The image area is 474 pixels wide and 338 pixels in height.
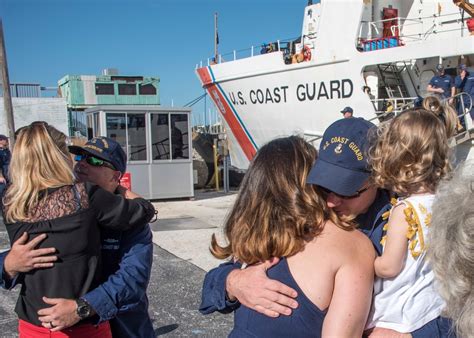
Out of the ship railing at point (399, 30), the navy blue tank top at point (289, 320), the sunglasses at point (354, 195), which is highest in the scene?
the ship railing at point (399, 30)

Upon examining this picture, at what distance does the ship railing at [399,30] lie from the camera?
9.69 m

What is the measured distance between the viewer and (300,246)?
53.0 inches

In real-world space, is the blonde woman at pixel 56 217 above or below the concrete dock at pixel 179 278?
above

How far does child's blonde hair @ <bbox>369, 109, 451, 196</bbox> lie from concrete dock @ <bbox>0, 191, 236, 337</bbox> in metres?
0.83

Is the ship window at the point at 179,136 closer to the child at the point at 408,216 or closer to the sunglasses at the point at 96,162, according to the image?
the sunglasses at the point at 96,162

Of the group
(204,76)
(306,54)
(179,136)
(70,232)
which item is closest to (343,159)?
(70,232)

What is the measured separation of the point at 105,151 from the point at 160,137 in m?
8.76

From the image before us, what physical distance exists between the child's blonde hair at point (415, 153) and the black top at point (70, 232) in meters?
1.05

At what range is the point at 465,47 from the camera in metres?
8.24

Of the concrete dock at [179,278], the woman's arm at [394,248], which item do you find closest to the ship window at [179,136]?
the concrete dock at [179,278]

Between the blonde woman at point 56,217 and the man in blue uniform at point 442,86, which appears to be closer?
the blonde woman at point 56,217

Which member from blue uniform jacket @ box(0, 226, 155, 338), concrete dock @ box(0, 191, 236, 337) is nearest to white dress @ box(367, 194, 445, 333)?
concrete dock @ box(0, 191, 236, 337)

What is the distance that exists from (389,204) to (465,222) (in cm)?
73

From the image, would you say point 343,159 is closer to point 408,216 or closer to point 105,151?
point 408,216
